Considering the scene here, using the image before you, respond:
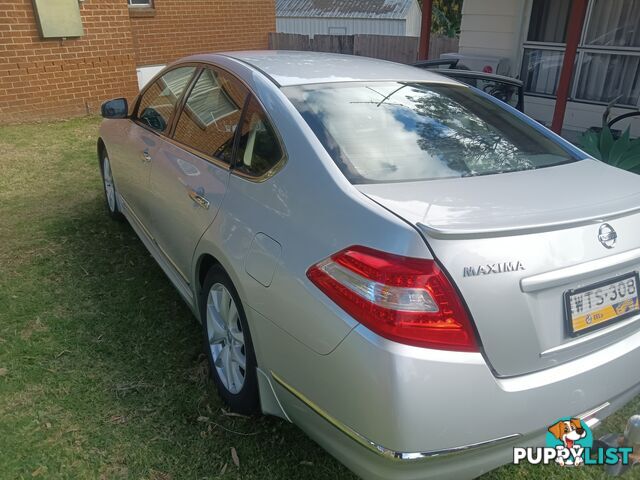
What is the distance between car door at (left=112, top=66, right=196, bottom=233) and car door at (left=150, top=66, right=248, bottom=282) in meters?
0.16

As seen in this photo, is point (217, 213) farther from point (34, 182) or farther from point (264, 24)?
point (264, 24)

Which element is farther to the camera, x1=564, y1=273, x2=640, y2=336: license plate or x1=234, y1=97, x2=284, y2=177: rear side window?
x1=234, y1=97, x2=284, y2=177: rear side window

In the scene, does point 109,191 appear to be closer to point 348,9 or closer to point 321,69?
point 321,69

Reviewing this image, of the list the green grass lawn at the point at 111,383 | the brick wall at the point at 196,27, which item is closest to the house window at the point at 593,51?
the green grass lawn at the point at 111,383

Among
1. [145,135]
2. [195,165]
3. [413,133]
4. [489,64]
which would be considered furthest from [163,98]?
[489,64]

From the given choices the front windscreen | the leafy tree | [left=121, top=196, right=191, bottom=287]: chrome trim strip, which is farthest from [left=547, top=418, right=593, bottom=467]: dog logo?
the leafy tree

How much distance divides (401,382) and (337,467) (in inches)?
39.2

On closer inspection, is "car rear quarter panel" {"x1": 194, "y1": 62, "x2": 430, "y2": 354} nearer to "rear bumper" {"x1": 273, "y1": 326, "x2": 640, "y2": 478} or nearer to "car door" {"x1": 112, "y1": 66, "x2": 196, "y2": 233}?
"rear bumper" {"x1": 273, "y1": 326, "x2": 640, "y2": 478}

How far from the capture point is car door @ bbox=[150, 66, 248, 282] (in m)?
2.65

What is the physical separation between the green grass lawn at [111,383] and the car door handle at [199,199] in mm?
948

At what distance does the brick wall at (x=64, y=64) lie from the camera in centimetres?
835

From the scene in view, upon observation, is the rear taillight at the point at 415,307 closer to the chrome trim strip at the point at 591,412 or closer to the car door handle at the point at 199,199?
the chrome trim strip at the point at 591,412

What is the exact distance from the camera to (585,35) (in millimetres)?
6938

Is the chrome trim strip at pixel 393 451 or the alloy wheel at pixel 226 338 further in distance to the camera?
the alloy wheel at pixel 226 338
